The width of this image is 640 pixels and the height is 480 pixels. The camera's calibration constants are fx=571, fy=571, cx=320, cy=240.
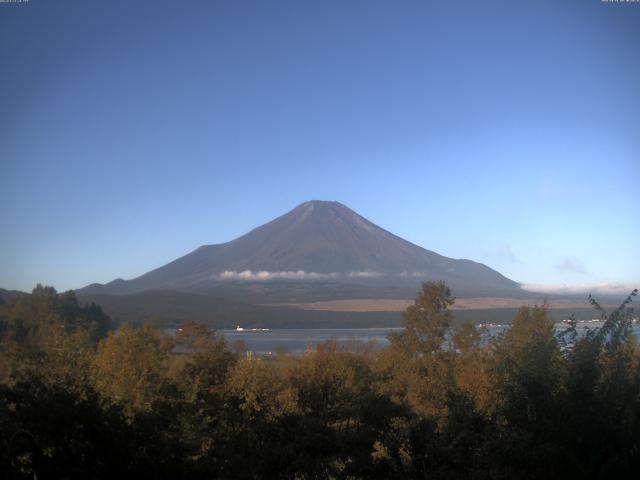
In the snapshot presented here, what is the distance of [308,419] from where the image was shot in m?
14.2

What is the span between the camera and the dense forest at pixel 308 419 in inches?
362

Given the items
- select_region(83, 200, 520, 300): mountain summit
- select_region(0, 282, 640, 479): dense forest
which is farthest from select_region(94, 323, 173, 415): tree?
select_region(83, 200, 520, 300): mountain summit

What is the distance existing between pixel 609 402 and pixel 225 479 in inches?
299

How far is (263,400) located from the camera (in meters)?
15.4

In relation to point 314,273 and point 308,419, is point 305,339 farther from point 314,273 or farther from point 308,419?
point 314,273

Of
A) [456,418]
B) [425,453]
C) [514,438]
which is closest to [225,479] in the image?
[425,453]

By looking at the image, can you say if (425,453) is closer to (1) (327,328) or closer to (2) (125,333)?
(2) (125,333)

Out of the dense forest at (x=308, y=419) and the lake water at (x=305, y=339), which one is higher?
the dense forest at (x=308, y=419)

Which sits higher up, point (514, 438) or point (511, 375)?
point (511, 375)

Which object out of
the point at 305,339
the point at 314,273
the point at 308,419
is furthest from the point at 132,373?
the point at 314,273

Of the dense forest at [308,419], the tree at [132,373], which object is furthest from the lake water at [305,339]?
the tree at [132,373]

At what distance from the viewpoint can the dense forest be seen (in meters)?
9.20

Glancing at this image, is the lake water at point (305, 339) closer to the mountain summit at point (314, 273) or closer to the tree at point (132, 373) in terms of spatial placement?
the tree at point (132, 373)

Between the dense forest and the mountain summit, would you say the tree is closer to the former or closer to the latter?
the dense forest
